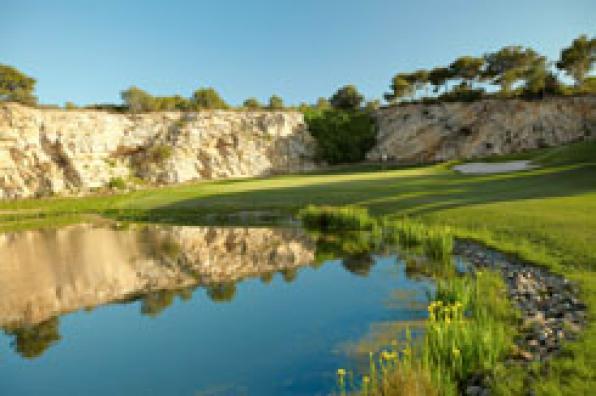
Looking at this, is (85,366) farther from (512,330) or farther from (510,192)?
(510,192)

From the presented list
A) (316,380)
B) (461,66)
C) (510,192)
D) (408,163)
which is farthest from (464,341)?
(461,66)

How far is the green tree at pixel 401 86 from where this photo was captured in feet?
231

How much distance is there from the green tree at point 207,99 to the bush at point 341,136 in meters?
18.0

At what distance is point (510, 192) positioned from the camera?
19516mm

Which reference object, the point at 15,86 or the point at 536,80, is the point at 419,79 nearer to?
the point at 536,80

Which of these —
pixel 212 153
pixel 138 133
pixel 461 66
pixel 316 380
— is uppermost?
pixel 461 66

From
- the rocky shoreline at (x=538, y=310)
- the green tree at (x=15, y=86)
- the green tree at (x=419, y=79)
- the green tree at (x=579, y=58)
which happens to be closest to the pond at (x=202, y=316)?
the rocky shoreline at (x=538, y=310)

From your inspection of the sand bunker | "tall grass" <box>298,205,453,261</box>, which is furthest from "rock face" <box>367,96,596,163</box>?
"tall grass" <box>298,205,453,261</box>

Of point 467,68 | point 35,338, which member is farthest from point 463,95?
point 35,338

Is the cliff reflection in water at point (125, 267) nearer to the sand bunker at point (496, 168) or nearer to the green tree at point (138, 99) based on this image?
the sand bunker at point (496, 168)

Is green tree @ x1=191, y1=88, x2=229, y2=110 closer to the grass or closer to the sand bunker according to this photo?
the grass

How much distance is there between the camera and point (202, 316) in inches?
376

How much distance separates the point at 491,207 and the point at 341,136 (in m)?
45.3

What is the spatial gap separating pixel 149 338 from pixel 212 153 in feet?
155
